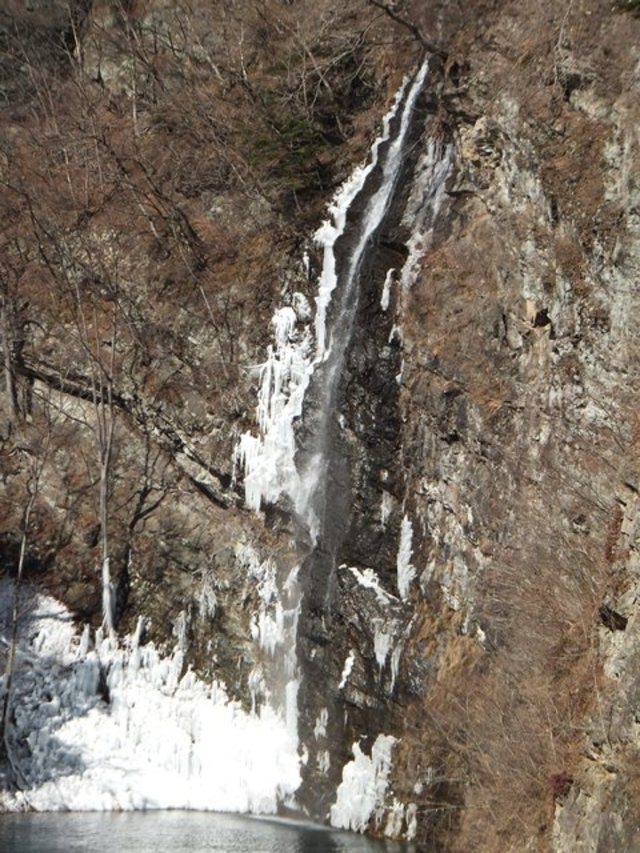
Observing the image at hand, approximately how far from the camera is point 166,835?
16422 mm

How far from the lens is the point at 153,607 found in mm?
20953

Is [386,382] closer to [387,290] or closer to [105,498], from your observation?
[387,290]

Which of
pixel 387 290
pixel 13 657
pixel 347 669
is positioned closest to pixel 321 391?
pixel 387 290

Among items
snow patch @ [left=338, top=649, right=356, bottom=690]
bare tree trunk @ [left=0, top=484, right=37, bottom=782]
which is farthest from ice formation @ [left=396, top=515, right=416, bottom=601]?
bare tree trunk @ [left=0, top=484, right=37, bottom=782]

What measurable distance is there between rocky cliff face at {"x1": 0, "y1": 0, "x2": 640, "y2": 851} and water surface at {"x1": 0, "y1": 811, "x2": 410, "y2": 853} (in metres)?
0.87

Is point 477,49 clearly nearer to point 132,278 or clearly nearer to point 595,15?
point 595,15

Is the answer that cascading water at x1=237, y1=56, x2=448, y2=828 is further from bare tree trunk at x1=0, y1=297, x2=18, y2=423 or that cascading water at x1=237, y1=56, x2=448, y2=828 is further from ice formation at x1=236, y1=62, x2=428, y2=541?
bare tree trunk at x1=0, y1=297, x2=18, y2=423

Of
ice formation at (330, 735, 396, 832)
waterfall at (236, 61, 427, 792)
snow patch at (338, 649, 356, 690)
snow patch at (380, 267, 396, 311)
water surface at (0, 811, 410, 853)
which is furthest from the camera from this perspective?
snow patch at (380, 267, 396, 311)

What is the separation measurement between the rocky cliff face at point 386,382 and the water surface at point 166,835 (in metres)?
0.87

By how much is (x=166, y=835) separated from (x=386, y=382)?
25.3ft

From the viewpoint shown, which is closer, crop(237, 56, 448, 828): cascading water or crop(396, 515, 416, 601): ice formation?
crop(396, 515, 416, 601): ice formation

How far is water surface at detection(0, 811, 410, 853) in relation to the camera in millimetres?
15500

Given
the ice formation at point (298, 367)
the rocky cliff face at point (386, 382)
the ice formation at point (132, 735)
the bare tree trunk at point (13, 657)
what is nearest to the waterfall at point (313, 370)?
the ice formation at point (298, 367)

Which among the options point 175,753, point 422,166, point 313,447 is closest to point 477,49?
point 422,166
